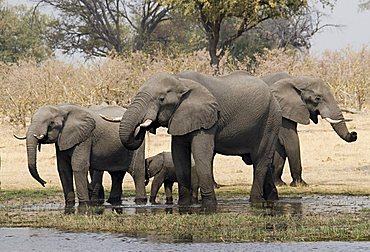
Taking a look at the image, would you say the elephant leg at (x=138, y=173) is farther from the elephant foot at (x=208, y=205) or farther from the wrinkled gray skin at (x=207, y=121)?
the elephant foot at (x=208, y=205)

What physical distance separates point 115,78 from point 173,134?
2314 centimetres

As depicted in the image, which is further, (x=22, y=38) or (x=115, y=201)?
(x=22, y=38)

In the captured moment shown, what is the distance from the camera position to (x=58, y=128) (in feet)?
56.0

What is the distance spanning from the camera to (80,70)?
41.2m

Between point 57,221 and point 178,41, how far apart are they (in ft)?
164

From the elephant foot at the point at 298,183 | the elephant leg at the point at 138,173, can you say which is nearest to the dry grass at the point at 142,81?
the elephant foot at the point at 298,183

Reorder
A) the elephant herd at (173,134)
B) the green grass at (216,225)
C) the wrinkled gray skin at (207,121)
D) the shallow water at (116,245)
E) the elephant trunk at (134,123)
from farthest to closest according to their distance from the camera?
the elephant herd at (173,134), the wrinkled gray skin at (207,121), the elephant trunk at (134,123), the green grass at (216,225), the shallow water at (116,245)

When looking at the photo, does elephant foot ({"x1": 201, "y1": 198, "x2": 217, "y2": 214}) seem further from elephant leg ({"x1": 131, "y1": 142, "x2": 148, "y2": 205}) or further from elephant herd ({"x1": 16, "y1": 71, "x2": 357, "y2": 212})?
elephant leg ({"x1": 131, "y1": 142, "x2": 148, "y2": 205})

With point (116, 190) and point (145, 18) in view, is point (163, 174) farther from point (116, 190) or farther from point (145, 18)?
point (145, 18)

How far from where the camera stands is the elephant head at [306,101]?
65.1ft

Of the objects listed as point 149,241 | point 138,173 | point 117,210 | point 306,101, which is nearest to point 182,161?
point 117,210

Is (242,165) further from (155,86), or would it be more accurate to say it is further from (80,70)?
(80,70)

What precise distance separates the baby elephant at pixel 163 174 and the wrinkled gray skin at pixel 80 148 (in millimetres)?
233

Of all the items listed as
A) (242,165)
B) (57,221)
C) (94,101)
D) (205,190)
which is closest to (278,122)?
(205,190)
